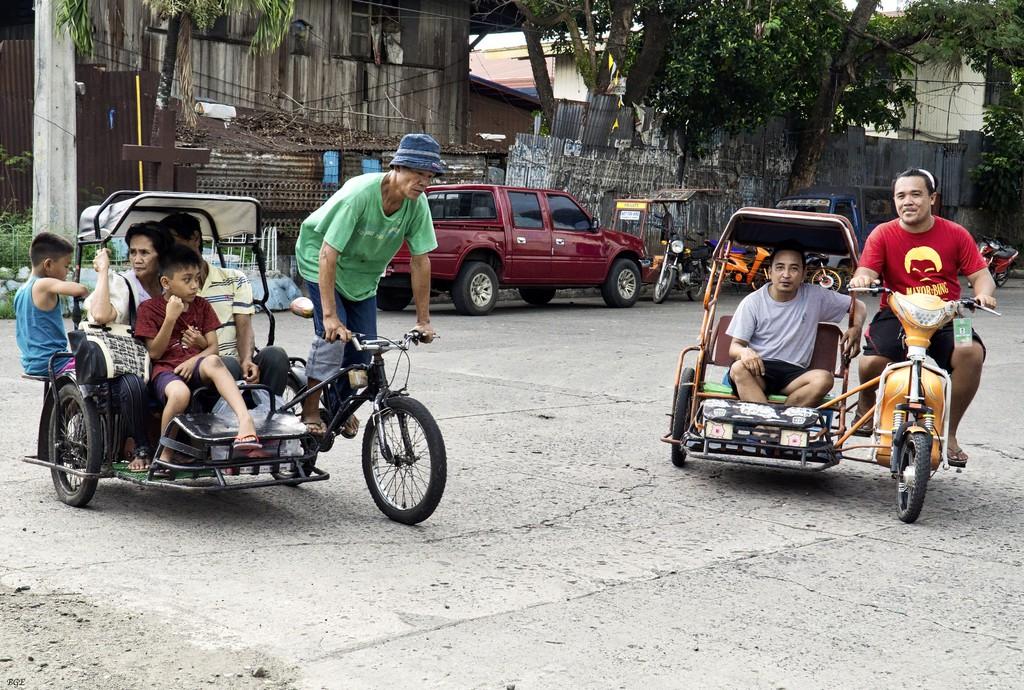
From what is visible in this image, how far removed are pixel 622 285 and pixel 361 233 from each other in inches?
540

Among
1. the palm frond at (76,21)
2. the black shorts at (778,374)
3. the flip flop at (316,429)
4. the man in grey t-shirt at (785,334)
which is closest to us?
the flip flop at (316,429)

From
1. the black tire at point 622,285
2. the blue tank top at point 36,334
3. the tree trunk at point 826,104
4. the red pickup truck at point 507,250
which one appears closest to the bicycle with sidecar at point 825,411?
the blue tank top at point 36,334

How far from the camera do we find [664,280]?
838 inches

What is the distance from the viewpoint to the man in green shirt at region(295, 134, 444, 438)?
6.39 meters

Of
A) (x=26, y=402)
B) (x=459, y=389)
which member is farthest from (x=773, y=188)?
(x=26, y=402)

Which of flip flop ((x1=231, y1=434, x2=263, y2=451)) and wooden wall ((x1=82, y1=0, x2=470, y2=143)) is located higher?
wooden wall ((x1=82, y1=0, x2=470, y2=143))

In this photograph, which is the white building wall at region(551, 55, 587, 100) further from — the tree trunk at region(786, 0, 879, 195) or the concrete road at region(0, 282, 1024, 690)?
the concrete road at region(0, 282, 1024, 690)

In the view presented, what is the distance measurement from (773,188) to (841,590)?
23774 millimetres

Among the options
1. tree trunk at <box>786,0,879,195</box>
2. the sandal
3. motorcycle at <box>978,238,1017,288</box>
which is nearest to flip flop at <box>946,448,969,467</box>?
the sandal

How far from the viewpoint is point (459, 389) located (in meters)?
10.8

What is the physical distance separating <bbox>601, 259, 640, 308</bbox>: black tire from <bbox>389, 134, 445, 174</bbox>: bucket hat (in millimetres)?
13659

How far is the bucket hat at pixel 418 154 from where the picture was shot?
6320 millimetres

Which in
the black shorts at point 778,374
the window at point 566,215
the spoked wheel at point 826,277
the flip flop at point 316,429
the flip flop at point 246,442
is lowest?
the flip flop at point 316,429

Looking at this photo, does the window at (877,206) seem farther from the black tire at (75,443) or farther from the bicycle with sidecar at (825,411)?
the black tire at (75,443)
